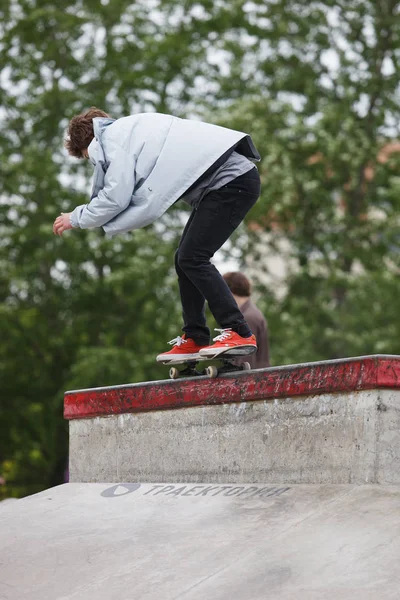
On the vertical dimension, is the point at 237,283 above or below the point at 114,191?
below

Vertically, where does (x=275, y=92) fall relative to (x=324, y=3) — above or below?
below

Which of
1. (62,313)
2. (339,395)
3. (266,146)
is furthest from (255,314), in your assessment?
(62,313)

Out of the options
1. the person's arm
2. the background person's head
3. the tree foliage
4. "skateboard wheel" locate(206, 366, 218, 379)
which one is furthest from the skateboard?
the tree foliage

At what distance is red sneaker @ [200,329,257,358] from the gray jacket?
827mm

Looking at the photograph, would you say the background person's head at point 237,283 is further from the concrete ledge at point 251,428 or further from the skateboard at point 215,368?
the concrete ledge at point 251,428

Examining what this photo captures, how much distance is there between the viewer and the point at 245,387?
5.23 meters

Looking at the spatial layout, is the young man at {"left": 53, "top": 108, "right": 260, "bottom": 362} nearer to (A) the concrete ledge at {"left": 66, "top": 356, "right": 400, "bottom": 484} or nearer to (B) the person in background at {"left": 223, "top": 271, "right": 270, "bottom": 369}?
(A) the concrete ledge at {"left": 66, "top": 356, "right": 400, "bottom": 484}

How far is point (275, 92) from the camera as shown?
22953 mm

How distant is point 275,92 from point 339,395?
19.2 metres

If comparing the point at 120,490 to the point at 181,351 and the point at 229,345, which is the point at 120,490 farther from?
the point at 229,345

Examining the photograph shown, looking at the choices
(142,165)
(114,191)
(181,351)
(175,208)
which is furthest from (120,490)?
(175,208)

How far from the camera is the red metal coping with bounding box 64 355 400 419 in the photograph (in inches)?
176

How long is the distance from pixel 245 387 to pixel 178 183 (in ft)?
4.07

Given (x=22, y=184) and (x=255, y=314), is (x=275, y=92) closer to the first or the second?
(x=22, y=184)
